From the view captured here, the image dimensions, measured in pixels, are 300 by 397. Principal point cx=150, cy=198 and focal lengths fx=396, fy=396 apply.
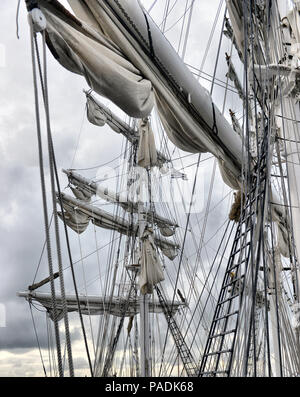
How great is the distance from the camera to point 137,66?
3143mm

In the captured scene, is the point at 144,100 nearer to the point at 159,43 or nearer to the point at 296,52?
the point at 159,43

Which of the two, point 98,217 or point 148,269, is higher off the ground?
point 98,217

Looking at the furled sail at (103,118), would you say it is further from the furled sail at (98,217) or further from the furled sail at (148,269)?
the furled sail at (148,269)

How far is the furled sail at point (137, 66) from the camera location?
8.01 feet

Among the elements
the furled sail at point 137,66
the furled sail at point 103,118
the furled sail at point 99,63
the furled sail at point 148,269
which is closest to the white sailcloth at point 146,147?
the furled sail at point 148,269

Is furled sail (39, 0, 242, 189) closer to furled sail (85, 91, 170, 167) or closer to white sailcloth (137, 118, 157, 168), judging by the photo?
white sailcloth (137, 118, 157, 168)

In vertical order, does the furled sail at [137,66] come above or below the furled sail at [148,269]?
below

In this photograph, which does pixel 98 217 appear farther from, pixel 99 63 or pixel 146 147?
pixel 99 63

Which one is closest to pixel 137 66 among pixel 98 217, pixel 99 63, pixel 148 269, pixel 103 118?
pixel 99 63

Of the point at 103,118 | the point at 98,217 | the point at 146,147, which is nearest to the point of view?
the point at 146,147
